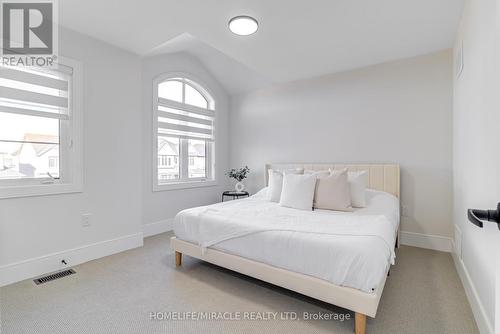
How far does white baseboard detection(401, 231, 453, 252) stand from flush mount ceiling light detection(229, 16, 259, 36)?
304 centimetres

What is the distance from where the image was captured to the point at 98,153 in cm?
275

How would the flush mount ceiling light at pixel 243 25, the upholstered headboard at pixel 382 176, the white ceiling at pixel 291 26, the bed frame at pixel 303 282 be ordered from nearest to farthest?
1. the bed frame at pixel 303 282
2. the white ceiling at pixel 291 26
3. the flush mount ceiling light at pixel 243 25
4. the upholstered headboard at pixel 382 176

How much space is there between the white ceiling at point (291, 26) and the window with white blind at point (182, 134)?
92 centimetres

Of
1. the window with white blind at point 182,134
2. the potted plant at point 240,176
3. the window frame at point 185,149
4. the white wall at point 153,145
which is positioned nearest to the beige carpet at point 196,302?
the white wall at point 153,145

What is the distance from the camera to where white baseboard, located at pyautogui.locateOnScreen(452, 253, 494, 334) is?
142 centimetres

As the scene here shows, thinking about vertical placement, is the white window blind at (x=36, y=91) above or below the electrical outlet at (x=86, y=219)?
above

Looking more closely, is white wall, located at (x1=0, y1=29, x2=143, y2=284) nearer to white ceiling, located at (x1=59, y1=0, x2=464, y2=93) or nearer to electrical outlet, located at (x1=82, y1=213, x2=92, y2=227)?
electrical outlet, located at (x1=82, y1=213, x2=92, y2=227)

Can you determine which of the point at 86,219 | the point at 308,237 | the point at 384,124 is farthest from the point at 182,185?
the point at 384,124

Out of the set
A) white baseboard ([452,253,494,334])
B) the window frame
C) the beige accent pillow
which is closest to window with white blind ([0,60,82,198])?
the window frame

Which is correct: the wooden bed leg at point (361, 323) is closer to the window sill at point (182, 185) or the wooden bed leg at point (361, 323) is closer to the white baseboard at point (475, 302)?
the white baseboard at point (475, 302)

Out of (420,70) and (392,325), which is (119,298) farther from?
(420,70)

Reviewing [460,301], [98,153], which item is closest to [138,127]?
[98,153]

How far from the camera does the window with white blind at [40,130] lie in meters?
2.21

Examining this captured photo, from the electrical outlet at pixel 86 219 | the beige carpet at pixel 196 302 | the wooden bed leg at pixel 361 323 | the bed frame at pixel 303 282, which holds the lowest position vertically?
the beige carpet at pixel 196 302
